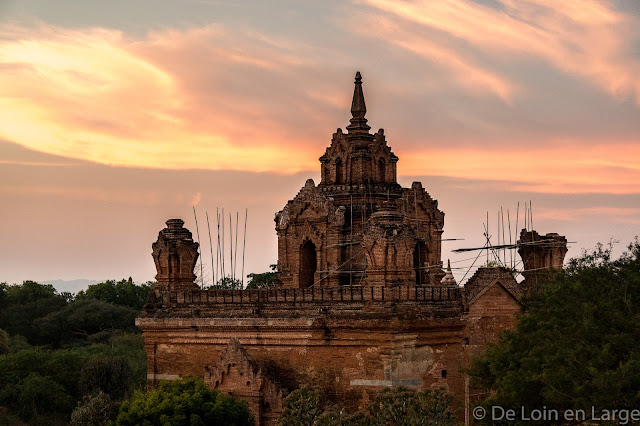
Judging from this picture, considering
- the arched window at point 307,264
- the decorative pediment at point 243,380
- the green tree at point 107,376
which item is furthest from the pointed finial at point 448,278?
the green tree at point 107,376

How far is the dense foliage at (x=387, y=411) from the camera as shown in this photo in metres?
30.1

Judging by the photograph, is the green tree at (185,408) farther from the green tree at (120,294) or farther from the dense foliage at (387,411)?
the green tree at (120,294)

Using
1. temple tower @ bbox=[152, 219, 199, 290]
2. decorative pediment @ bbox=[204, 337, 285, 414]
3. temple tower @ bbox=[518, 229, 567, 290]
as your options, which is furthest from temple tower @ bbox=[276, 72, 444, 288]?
decorative pediment @ bbox=[204, 337, 285, 414]

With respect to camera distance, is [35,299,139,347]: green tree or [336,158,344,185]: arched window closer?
[336,158,344,185]: arched window

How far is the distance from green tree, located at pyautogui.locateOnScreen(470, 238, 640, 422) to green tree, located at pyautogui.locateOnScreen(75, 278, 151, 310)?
70.6 m

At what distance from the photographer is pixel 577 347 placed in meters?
29.8

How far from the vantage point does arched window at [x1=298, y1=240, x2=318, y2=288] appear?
141ft

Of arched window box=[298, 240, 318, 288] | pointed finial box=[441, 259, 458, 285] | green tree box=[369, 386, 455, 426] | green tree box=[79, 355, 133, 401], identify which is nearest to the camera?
green tree box=[369, 386, 455, 426]

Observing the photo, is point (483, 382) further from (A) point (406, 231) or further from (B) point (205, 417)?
(B) point (205, 417)

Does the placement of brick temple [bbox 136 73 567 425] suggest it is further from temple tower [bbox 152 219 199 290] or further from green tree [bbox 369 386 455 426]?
green tree [bbox 369 386 455 426]

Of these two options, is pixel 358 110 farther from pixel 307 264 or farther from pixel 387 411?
pixel 387 411

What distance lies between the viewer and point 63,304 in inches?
3893

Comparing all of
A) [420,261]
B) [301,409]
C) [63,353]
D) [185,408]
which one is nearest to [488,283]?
[420,261]

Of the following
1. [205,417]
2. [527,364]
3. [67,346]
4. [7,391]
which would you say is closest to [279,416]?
[205,417]
